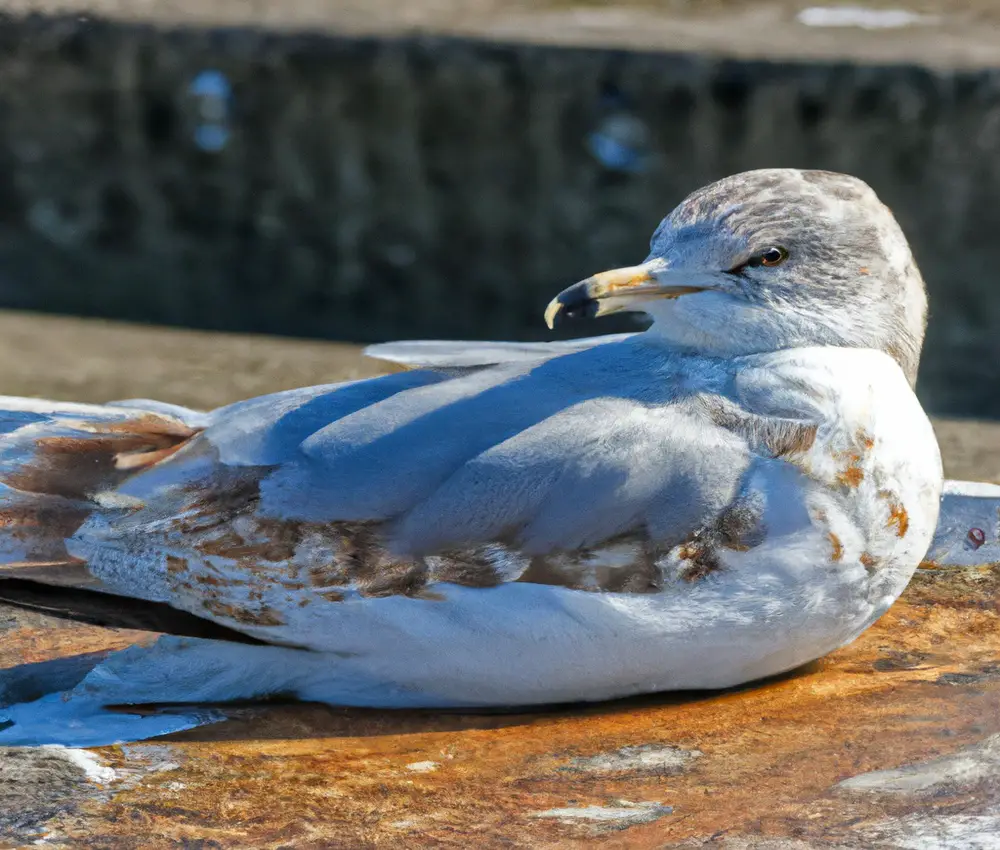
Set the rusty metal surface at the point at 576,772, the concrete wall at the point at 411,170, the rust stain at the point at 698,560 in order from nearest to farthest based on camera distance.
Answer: the rusty metal surface at the point at 576,772, the rust stain at the point at 698,560, the concrete wall at the point at 411,170

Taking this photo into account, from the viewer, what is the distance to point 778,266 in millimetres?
2566

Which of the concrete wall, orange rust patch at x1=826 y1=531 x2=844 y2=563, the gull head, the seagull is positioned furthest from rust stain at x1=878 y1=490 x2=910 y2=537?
the concrete wall

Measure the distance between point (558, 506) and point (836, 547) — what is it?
43cm

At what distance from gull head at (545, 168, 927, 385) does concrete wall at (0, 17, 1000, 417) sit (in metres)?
2.46

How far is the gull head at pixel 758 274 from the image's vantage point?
2.56 meters

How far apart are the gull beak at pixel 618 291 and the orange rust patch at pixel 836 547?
0.45 metres

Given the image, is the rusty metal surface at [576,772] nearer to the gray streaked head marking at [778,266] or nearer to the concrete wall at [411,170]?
the gray streaked head marking at [778,266]

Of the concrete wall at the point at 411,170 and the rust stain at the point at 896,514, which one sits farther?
the concrete wall at the point at 411,170

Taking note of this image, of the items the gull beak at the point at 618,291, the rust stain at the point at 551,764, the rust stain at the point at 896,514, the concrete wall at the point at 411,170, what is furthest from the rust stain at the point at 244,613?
the concrete wall at the point at 411,170

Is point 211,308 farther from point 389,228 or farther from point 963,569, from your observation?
point 963,569

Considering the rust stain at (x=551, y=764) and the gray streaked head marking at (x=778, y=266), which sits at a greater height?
the gray streaked head marking at (x=778, y=266)

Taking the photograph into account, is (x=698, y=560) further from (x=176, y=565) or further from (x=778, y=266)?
(x=176, y=565)

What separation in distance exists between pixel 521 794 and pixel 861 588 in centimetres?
64

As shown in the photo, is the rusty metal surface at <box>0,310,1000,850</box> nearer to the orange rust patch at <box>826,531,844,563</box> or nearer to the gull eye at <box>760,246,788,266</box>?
the orange rust patch at <box>826,531,844,563</box>
